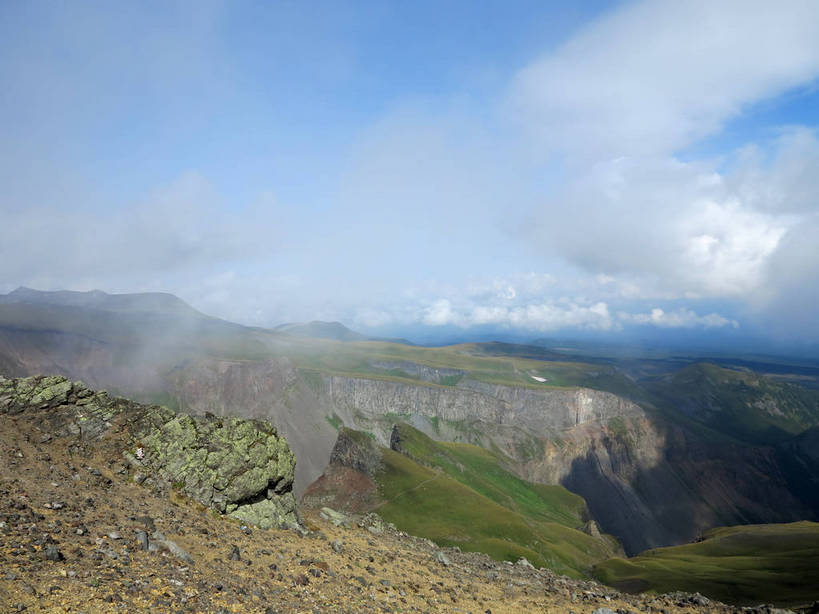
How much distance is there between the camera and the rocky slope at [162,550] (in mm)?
13734

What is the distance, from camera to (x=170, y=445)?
2553 cm

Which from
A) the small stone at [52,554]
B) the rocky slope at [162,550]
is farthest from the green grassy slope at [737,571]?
the small stone at [52,554]

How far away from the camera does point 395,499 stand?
3807 inches

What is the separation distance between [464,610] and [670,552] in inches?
4608

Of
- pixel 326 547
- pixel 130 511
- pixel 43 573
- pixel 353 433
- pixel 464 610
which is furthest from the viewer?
pixel 353 433

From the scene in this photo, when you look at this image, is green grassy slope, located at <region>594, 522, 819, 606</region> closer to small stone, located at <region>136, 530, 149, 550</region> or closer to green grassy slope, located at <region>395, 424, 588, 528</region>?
green grassy slope, located at <region>395, 424, 588, 528</region>

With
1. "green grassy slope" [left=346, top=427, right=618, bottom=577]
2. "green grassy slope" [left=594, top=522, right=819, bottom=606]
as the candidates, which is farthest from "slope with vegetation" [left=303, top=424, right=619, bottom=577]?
"green grassy slope" [left=594, top=522, right=819, bottom=606]

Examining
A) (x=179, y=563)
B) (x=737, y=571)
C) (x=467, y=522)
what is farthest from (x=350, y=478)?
(x=179, y=563)

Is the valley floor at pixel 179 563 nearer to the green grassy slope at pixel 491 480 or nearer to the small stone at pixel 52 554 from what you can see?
the small stone at pixel 52 554

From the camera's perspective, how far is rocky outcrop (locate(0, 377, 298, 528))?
2439 cm

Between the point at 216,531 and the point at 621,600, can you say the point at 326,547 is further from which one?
the point at 621,600

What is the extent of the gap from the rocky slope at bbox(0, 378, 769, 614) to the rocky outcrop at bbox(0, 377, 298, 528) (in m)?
0.10

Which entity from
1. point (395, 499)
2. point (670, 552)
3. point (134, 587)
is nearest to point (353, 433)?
point (395, 499)

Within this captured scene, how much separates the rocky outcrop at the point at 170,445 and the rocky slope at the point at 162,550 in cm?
10
